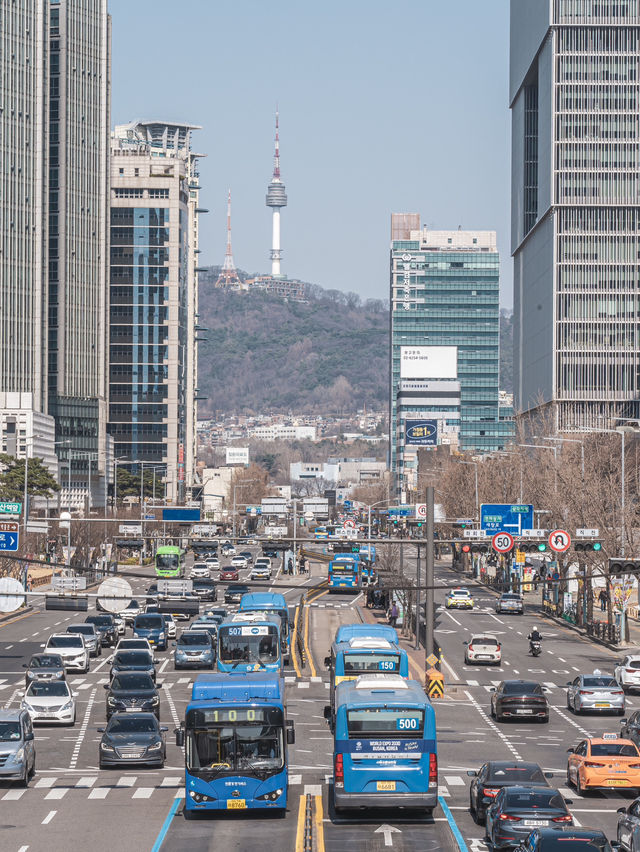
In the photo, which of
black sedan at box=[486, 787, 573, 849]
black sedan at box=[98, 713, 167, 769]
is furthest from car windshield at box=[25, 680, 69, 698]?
black sedan at box=[486, 787, 573, 849]

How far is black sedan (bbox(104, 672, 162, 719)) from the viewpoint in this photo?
49159 millimetres

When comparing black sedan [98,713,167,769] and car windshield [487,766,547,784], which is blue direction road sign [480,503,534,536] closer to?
black sedan [98,713,167,769]

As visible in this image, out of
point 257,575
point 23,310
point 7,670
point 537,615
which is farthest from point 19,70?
point 7,670

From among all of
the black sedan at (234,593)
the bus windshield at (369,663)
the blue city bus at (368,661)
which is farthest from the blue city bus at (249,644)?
the black sedan at (234,593)

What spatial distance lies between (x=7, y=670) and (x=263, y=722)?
35.4 m

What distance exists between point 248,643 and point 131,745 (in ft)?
50.7

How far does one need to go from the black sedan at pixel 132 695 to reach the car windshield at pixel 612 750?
691 inches

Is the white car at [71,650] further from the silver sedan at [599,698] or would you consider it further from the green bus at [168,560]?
the green bus at [168,560]

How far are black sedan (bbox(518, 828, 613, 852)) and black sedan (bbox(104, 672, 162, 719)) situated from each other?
26.1m

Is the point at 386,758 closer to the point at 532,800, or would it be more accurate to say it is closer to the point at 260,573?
the point at 532,800

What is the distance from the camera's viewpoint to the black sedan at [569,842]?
24047 millimetres

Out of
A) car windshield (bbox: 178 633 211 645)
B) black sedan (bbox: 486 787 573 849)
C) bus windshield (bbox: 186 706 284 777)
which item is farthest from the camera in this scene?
car windshield (bbox: 178 633 211 645)

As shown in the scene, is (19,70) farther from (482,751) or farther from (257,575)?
(482,751)

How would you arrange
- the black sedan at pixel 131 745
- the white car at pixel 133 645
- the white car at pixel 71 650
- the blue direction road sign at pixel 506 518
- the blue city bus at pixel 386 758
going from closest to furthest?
1. the blue city bus at pixel 386 758
2. the black sedan at pixel 131 745
3. the white car at pixel 133 645
4. the white car at pixel 71 650
5. the blue direction road sign at pixel 506 518
